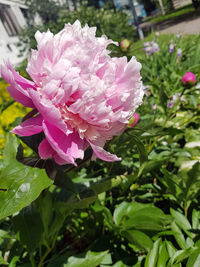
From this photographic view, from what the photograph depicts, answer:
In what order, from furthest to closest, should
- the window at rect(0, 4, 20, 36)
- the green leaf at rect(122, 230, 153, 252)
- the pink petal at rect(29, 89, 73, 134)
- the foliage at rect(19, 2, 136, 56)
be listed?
the window at rect(0, 4, 20, 36), the foliage at rect(19, 2, 136, 56), the green leaf at rect(122, 230, 153, 252), the pink petal at rect(29, 89, 73, 134)

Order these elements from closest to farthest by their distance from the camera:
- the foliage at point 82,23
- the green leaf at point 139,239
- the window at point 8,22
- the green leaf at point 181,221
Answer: the green leaf at point 139,239 < the green leaf at point 181,221 < the foliage at point 82,23 < the window at point 8,22

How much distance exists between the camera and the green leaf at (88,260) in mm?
573

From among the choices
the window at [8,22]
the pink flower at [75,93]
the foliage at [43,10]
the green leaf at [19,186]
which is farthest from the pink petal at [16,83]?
the window at [8,22]

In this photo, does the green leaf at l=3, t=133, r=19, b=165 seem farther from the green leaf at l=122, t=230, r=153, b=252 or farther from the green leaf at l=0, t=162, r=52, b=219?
the green leaf at l=122, t=230, r=153, b=252

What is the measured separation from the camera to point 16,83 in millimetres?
368

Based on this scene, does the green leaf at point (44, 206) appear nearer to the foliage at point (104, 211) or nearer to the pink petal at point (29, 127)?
the foliage at point (104, 211)

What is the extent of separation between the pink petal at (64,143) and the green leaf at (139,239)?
32cm

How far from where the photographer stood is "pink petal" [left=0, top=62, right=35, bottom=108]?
1.21 feet

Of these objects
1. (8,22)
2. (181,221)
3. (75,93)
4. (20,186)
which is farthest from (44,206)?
(8,22)

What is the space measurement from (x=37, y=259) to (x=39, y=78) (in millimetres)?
677

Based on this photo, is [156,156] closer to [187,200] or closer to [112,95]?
[187,200]

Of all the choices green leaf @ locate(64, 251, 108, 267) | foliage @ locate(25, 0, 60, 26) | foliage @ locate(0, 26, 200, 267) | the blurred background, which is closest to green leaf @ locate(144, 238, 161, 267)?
foliage @ locate(0, 26, 200, 267)

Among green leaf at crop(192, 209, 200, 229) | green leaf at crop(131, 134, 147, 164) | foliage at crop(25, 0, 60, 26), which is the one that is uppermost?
foliage at crop(25, 0, 60, 26)

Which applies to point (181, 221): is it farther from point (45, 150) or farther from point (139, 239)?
point (45, 150)
